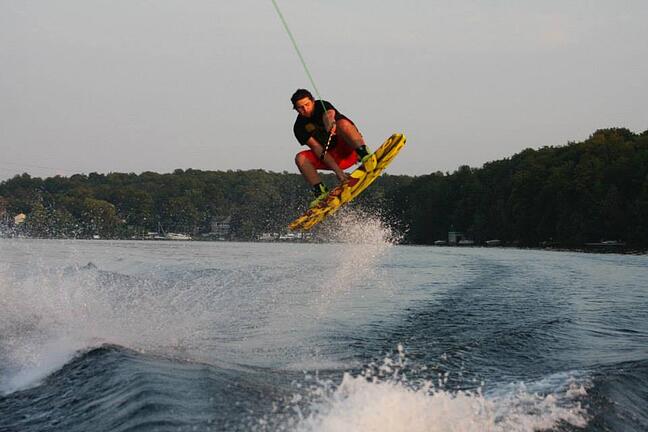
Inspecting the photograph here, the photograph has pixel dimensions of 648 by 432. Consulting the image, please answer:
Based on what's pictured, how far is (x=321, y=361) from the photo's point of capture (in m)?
8.45

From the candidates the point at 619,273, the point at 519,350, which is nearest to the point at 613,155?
the point at 619,273

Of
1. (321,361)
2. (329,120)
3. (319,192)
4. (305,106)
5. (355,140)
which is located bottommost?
(321,361)

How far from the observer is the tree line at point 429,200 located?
73.8m

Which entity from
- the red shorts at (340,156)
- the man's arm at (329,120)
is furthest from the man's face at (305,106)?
the red shorts at (340,156)

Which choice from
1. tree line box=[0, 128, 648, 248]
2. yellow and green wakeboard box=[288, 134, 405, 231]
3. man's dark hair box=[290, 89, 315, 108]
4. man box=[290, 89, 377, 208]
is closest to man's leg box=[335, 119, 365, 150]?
man box=[290, 89, 377, 208]

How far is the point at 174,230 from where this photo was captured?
14462 centimetres

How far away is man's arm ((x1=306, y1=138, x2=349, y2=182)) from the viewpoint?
10.1 m

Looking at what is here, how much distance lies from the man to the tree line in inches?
2440

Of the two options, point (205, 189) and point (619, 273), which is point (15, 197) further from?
point (619, 273)

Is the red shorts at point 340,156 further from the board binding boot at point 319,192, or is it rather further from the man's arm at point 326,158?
the board binding boot at point 319,192

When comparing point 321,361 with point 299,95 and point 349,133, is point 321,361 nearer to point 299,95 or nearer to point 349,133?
point 349,133

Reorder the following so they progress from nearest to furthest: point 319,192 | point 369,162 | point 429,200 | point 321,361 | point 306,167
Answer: point 321,361
point 369,162
point 306,167
point 319,192
point 429,200

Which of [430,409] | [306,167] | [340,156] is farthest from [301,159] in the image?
[430,409]

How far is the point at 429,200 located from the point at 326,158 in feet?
337
